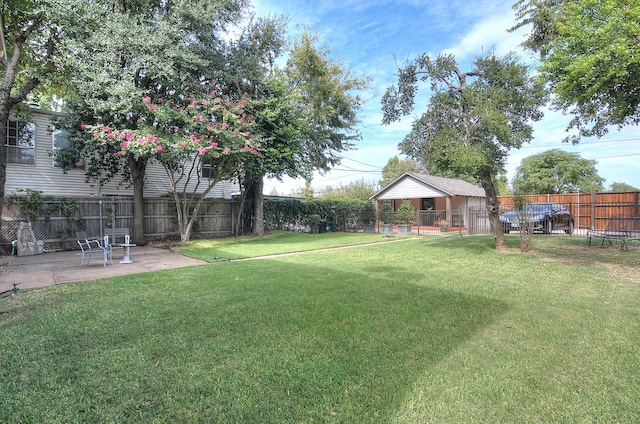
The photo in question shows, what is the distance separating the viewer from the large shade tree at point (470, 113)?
904 cm

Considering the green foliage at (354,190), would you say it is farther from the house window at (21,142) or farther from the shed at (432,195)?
the house window at (21,142)

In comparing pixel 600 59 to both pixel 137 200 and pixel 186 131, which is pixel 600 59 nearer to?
pixel 186 131

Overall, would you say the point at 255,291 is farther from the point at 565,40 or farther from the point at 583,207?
the point at 583,207

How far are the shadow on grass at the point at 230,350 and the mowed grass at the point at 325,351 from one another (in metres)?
0.02

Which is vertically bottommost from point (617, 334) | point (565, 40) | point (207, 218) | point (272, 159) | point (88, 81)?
point (617, 334)

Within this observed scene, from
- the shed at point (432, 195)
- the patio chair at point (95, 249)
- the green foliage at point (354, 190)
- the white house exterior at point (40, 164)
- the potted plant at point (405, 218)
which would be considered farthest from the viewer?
the green foliage at point (354, 190)

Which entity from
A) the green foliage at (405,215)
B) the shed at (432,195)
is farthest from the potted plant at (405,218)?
the shed at (432,195)

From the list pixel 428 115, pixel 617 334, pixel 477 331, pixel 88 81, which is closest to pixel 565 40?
pixel 428 115

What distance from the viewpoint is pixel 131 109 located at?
10805 millimetres

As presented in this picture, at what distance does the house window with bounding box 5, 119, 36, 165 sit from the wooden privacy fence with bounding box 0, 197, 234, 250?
4041 mm

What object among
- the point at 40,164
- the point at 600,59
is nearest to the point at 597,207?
the point at 600,59

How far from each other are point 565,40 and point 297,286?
22.8 feet

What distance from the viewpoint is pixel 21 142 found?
13508 millimetres

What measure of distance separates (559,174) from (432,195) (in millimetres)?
20208
